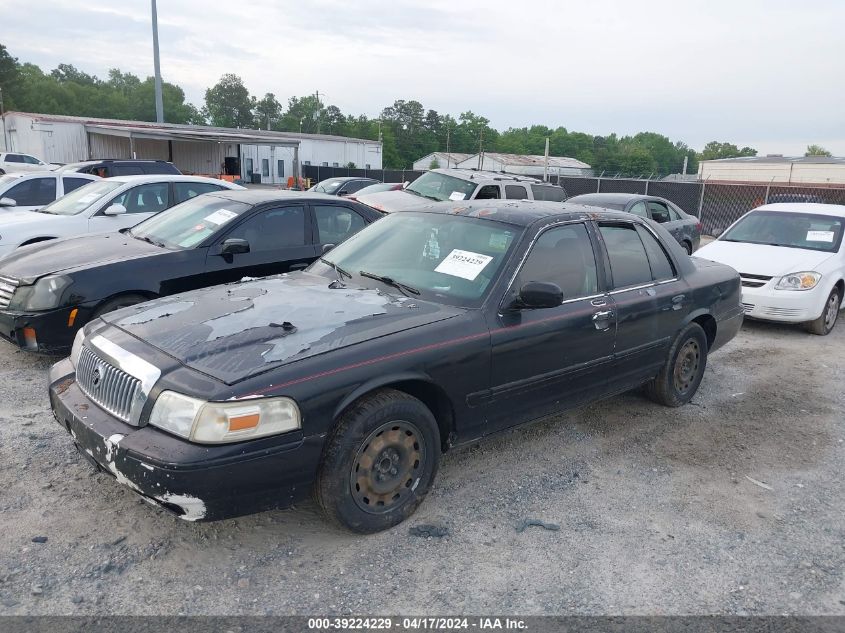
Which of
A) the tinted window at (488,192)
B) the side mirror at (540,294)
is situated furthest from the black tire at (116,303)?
the tinted window at (488,192)

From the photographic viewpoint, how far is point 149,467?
278 centimetres

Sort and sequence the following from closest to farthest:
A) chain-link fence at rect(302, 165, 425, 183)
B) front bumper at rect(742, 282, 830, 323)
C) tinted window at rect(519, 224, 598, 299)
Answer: tinted window at rect(519, 224, 598, 299) < front bumper at rect(742, 282, 830, 323) < chain-link fence at rect(302, 165, 425, 183)

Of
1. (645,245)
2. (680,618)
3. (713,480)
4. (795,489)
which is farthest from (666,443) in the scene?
(680,618)

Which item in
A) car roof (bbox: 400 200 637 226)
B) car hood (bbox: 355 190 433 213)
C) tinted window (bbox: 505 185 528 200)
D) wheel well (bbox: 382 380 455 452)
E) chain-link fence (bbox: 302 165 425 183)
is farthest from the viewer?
chain-link fence (bbox: 302 165 425 183)

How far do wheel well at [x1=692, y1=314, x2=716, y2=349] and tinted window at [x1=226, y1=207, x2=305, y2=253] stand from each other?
12.2 feet

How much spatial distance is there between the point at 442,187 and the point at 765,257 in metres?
5.61

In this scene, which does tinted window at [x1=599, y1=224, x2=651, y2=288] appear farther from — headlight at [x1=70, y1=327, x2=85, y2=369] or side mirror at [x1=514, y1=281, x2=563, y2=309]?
headlight at [x1=70, y1=327, x2=85, y2=369]

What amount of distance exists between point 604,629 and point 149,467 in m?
2.05

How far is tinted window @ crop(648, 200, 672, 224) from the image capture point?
11723 millimetres

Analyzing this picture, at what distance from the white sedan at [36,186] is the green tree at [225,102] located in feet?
353

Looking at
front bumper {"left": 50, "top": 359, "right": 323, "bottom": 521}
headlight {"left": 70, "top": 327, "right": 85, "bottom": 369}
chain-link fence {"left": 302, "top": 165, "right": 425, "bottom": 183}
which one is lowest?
front bumper {"left": 50, "top": 359, "right": 323, "bottom": 521}

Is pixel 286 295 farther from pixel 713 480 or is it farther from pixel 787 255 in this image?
pixel 787 255

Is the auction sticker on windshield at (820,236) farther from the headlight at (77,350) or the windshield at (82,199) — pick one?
the windshield at (82,199)

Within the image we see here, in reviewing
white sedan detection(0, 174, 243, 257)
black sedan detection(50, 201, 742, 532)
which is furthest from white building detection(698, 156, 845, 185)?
black sedan detection(50, 201, 742, 532)
